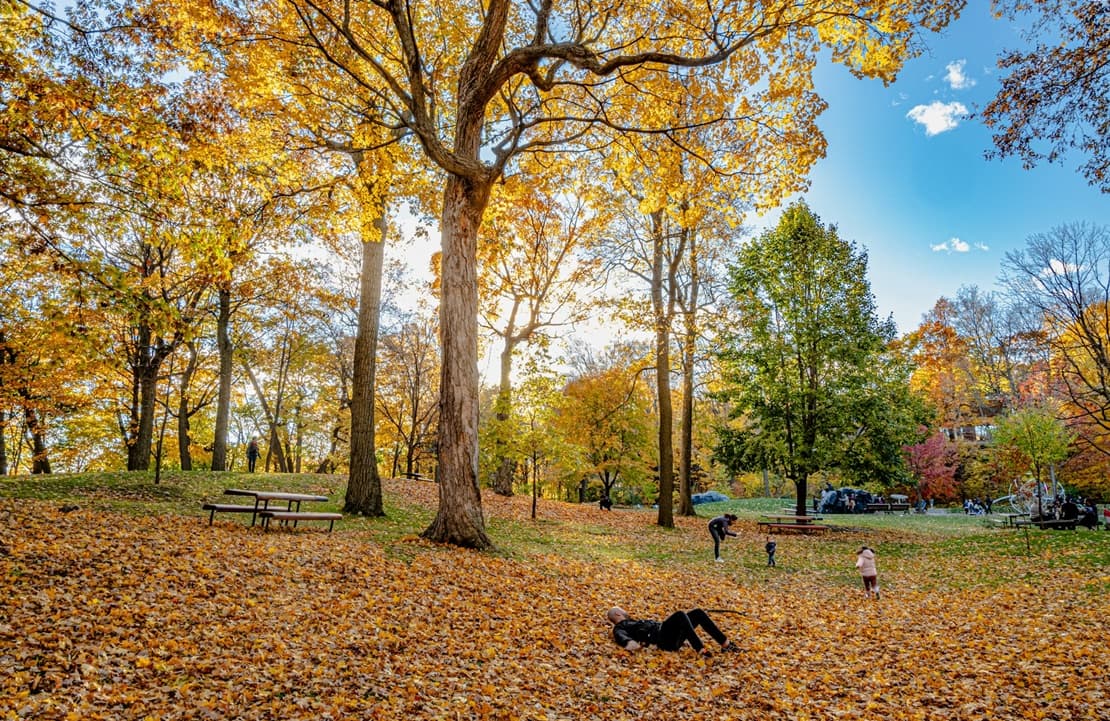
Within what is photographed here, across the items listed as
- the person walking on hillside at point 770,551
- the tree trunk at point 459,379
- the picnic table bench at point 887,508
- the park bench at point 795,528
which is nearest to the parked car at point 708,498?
the picnic table bench at point 887,508

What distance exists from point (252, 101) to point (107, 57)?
139 inches

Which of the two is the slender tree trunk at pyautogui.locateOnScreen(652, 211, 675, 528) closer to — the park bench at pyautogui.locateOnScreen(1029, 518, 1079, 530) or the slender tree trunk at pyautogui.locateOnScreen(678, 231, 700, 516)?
the slender tree trunk at pyautogui.locateOnScreen(678, 231, 700, 516)

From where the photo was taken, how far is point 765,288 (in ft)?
69.3

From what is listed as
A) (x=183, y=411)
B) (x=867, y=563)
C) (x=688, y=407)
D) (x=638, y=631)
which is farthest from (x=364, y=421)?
(x=183, y=411)

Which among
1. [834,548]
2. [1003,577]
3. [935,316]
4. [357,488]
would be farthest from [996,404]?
[357,488]

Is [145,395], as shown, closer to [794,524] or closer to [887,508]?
[794,524]

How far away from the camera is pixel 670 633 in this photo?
262 inches

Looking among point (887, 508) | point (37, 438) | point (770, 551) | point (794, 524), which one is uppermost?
point (37, 438)

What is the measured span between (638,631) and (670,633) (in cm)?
40

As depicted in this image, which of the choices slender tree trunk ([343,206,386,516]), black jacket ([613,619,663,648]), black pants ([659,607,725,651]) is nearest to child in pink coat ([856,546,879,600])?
black pants ([659,607,725,651])

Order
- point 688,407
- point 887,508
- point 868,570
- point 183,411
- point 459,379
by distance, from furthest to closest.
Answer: point 887,508, point 183,411, point 688,407, point 868,570, point 459,379

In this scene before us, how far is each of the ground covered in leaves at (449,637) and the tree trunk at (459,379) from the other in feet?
1.97

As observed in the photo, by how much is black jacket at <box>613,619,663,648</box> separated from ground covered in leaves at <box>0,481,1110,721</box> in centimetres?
18

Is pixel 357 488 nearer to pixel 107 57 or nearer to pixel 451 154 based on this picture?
pixel 451 154
